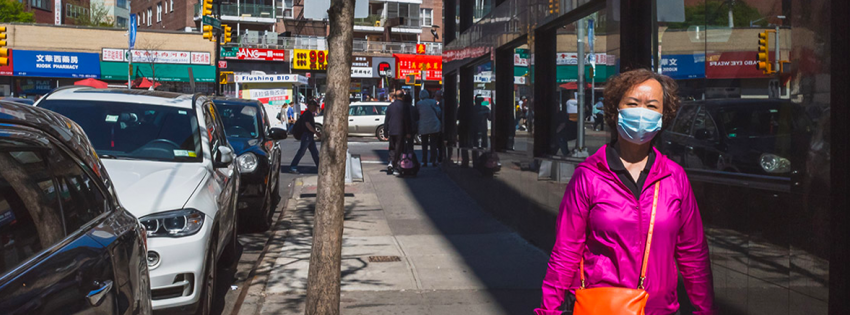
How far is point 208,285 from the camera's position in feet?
18.7

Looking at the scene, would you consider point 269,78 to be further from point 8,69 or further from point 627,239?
point 627,239

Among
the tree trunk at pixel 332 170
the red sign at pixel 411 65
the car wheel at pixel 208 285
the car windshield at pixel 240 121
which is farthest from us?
the red sign at pixel 411 65

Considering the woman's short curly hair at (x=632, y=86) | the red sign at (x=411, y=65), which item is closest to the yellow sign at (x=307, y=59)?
the red sign at (x=411, y=65)

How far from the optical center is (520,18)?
1016cm

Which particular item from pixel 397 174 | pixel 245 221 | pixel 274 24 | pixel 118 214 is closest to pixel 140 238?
pixel 118 214

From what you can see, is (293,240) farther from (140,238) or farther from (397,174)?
(397,174)

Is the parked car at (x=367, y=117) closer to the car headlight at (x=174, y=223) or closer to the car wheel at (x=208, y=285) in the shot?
the car wheel at (x=208, y=285)

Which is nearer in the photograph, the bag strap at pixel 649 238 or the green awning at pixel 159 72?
the bag strap at pixel 649 238

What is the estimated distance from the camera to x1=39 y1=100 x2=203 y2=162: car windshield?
6.85 m

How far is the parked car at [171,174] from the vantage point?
525cm

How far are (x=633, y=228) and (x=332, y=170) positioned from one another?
2.48m

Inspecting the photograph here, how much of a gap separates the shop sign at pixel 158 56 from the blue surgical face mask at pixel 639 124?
5016 centimetres

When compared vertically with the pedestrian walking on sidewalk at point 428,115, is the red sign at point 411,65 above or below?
above

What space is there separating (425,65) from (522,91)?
4891cm
